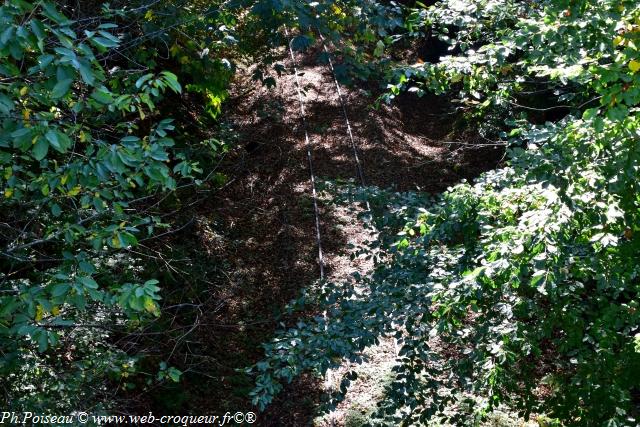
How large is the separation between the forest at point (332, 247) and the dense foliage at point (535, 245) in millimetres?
21

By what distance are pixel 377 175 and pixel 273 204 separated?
2.29 metres

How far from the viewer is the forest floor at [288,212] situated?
7.04 metres

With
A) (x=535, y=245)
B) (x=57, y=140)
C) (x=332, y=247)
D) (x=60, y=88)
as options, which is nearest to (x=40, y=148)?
(x=57, y=140)

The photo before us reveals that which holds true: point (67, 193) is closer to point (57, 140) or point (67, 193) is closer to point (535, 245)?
point (57, 140)

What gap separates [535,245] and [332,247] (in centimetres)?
684

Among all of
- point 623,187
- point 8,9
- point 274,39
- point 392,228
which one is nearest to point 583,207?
point 623,187

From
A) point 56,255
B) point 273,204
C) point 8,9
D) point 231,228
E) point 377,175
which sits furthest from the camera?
point 377,175

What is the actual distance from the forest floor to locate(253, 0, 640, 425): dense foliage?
3.88 feet

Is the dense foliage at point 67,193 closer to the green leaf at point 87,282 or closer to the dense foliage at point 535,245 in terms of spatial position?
the green leaf at point 87,282

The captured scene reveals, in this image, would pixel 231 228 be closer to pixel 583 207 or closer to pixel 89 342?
pixel 89 342

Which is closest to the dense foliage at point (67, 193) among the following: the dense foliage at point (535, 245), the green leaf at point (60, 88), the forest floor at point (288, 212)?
the green leaf at point (60, 88)

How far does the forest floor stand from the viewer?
277 inches

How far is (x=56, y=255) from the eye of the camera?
475 cm

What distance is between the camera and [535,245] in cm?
279
